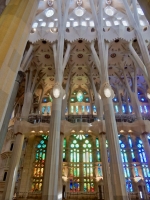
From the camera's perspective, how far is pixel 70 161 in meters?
19.0

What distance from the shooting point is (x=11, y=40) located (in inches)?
122

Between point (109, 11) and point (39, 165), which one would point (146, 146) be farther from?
point (109, 11)

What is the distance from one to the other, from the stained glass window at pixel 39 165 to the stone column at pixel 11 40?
1763 centimetres

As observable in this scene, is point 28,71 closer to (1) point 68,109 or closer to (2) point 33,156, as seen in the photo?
(1) point 68,109

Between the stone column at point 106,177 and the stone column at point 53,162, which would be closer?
the stone column at point 53,162

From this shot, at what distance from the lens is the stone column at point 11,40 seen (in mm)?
2824

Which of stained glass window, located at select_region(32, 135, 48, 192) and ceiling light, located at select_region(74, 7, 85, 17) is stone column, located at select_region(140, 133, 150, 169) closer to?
stained glass window, located at select_region(32, 135, 48, 192)

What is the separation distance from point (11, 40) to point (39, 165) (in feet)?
60.0

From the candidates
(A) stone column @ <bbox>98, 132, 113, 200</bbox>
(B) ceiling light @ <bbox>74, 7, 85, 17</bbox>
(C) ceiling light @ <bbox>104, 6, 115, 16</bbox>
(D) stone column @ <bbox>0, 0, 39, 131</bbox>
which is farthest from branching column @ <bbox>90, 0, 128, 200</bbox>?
(D) stone column @ <bbox>0, 0, 39, 131</bbox>

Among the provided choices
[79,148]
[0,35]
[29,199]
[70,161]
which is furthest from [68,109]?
[0,35]

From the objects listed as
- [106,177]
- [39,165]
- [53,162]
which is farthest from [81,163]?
[53,162]

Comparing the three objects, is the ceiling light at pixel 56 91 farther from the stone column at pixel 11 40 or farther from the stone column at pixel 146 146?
the stone column at pixel 11 40

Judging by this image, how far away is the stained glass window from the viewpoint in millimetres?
17641

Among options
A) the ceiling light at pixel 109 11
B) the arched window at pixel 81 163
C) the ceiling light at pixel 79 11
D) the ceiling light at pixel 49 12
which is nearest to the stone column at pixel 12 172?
the arched window at pixel 81 163
